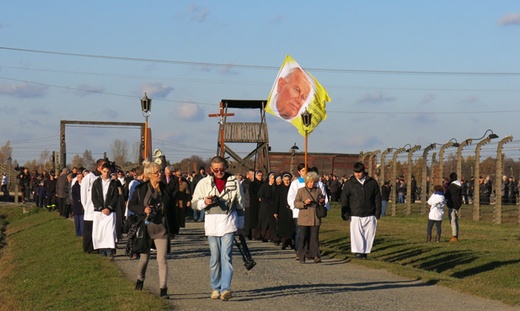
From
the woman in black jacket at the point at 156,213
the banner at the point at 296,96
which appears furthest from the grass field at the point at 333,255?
the banner at the point at 296,96

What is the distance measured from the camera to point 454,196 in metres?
27.1

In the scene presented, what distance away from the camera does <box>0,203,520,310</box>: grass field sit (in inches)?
579

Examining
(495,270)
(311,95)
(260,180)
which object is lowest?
(495,270)

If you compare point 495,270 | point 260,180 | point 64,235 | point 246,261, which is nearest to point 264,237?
point 260,180

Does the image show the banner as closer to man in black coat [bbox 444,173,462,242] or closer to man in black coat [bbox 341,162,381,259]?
man in black coat [bbox 444,173,462,242]

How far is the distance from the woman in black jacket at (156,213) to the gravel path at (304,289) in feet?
1.87

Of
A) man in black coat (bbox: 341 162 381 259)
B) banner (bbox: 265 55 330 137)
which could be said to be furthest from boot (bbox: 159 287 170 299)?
banner (bbox: 265 55 330 137)

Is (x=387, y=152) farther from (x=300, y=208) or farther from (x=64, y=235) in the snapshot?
(x=300, y=208)

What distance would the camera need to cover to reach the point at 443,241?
88.7 feet

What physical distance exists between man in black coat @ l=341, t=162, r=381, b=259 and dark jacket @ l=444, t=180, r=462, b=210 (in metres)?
7.35

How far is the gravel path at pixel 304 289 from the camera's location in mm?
13164

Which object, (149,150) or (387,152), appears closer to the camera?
(149,150)

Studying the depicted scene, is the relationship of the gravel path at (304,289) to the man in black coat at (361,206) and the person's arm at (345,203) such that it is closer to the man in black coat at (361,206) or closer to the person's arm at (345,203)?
the man in black coat at (361,206)

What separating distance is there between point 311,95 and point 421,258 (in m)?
7.78
